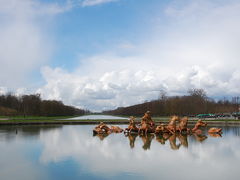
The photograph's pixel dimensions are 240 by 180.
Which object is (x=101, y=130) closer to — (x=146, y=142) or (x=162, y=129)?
(x=162, y=129)

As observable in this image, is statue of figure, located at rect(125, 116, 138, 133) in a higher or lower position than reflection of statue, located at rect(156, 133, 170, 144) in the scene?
higher

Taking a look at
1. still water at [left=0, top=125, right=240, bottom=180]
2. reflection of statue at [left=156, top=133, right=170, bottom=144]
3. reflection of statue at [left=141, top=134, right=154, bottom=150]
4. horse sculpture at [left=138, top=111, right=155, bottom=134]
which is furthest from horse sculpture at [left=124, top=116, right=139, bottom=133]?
still water at [left=0, top=125, right=240, bottom=180]

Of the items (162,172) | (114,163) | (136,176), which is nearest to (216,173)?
(162,172)

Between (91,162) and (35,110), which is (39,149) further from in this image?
(35,110)

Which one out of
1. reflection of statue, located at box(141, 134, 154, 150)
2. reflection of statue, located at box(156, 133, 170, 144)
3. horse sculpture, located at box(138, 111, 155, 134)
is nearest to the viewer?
reflection of statue, located at box(141, 134, 154, 150)

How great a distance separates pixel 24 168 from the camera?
10711mm

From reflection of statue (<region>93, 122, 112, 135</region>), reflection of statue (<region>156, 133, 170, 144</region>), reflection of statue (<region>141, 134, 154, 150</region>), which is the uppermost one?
reflection of statue (<region>93, 122, 112, 135</region>)

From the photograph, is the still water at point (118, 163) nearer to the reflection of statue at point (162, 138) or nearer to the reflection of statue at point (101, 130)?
the reflection of statue at point (162, 138)

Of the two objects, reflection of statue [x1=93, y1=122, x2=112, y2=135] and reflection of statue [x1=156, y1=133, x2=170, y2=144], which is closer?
reflection of statue [x1=156, y1=133, x2=170, y2=144]

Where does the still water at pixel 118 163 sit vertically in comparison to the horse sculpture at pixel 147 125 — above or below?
below

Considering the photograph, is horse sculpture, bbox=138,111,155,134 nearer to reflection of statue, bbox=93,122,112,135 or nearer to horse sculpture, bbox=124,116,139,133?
horse sculpture, bbox=124,116,139,133

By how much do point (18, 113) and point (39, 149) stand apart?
58.1m

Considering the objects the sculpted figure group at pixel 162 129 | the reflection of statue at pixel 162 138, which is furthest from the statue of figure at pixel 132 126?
the reflection of statue at pixel 162 138

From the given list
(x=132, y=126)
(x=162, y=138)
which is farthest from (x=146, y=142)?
(x=132, y=126)
